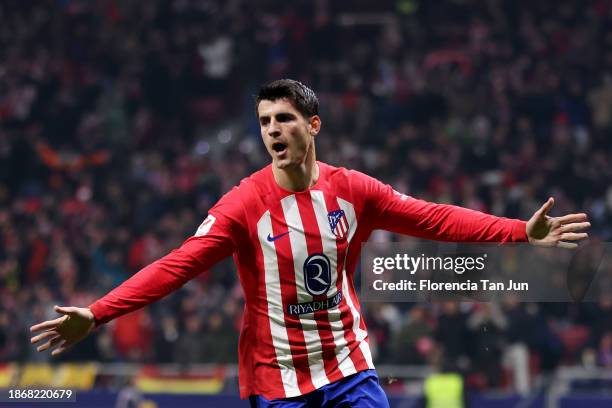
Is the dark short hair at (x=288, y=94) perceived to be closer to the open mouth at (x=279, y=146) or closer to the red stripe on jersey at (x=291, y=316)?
the open mouth at (x=279, y=146)

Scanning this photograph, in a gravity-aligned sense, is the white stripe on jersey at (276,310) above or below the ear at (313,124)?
below

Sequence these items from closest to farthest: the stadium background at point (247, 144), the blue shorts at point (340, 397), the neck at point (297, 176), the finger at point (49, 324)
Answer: the finger at point (49, 324), the blue shorts at point (340, 397), the neck at point (297, 176), the stadium background at point (247, 144)

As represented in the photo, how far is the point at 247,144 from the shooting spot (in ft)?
53.8

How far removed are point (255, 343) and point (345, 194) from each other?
697mm

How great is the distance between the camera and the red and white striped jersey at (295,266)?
436 cm

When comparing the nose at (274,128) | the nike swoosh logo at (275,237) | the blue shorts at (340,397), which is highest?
the nose at (274,128)

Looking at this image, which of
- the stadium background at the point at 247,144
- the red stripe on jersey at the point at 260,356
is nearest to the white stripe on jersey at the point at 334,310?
the red stripe on jersey at the point at 260,356

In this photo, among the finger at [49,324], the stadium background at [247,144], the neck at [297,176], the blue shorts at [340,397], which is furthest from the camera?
the stadium background at [247,144]

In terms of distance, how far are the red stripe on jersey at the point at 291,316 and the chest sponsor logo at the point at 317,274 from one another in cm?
6

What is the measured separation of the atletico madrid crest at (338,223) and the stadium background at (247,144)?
5.64 meters

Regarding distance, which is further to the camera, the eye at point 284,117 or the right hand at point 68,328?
the eye at point 284,117

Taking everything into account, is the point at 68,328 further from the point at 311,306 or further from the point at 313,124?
the point at 313,124

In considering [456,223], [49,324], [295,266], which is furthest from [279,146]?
[49,324]

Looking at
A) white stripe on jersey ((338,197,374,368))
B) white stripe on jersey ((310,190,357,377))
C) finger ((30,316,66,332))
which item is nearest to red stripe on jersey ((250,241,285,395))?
white stripe on jersey ((310,190,357,377))
